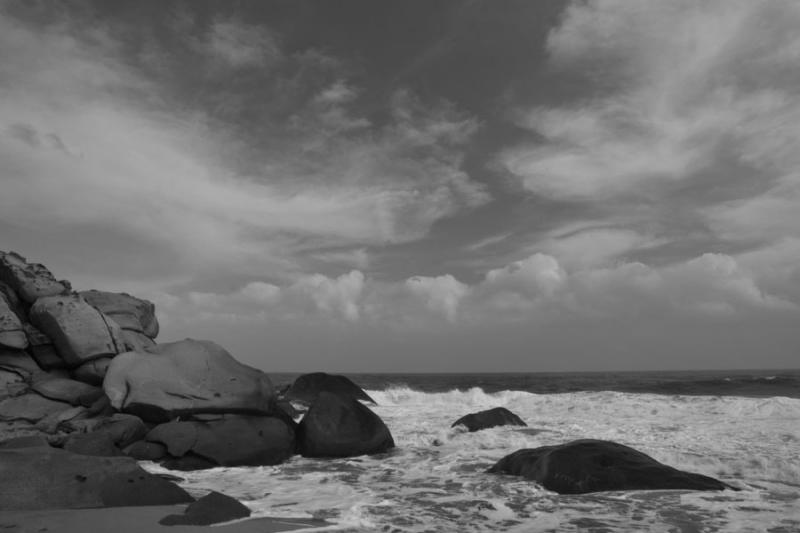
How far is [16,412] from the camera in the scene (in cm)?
1276

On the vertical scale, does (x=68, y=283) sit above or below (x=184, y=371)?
A: above

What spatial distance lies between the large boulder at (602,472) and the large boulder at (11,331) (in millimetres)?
13608

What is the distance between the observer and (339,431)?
42.9 ft

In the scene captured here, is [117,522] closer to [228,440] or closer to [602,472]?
[228,440]

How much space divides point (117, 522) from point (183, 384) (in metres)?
6.91

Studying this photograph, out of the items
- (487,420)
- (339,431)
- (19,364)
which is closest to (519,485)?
(339,431)

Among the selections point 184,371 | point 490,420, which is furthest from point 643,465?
point 184,371

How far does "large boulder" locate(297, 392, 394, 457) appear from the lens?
42.3 ft

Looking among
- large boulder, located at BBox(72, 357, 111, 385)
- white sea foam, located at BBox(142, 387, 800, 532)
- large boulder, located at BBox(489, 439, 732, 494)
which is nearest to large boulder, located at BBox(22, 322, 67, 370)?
large boulder, located at BBox(72, 357, 111, 385)

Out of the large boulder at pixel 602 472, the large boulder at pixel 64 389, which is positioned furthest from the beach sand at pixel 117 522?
the large boulder at pixel 64 389

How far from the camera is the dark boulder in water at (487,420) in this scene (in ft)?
53.0

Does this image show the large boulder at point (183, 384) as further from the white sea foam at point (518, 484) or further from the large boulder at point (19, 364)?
the large boulder at point (19, 364)

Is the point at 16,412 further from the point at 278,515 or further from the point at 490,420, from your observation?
the point at 490,420

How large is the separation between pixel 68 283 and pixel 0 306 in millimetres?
2324
